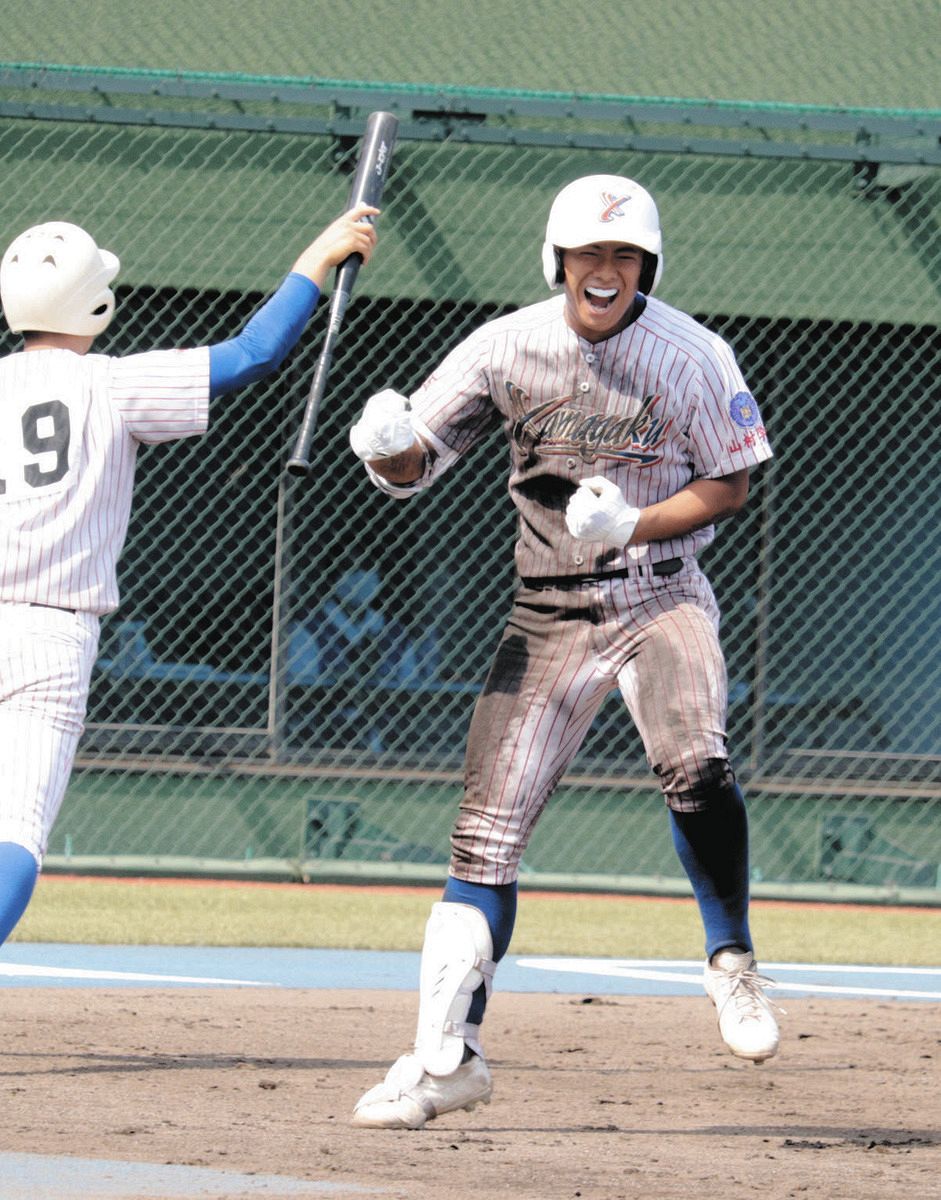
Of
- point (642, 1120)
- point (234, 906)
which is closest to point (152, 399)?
point (642, 1120)

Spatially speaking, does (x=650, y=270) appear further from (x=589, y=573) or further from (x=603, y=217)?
(x=589, y=573)

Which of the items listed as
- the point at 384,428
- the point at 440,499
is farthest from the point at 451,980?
the point at 440,499

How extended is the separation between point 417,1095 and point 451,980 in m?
0.25

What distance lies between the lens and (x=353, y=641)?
1091 cm

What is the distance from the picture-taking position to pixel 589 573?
181 inches

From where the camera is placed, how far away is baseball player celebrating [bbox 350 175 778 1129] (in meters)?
4.41

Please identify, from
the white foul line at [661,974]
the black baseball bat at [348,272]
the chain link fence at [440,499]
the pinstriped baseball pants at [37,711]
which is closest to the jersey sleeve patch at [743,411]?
the black baseball bat at [348,272]

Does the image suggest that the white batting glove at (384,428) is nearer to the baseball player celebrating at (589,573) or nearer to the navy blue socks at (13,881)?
the baseball player celebrating at (589,573)

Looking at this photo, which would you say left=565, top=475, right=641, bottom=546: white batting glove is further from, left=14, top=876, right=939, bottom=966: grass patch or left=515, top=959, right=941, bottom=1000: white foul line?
left=14, top=876, right=939, bottom=966: grass patch

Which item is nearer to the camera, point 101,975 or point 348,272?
point 348,272

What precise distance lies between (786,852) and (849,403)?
8.42 ft

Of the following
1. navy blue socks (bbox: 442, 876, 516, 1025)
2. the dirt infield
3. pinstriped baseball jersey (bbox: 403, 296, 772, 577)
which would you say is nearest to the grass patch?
the dirt infield

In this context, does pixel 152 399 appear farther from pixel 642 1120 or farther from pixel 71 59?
pixel 71 59

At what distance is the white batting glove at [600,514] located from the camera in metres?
4.25
